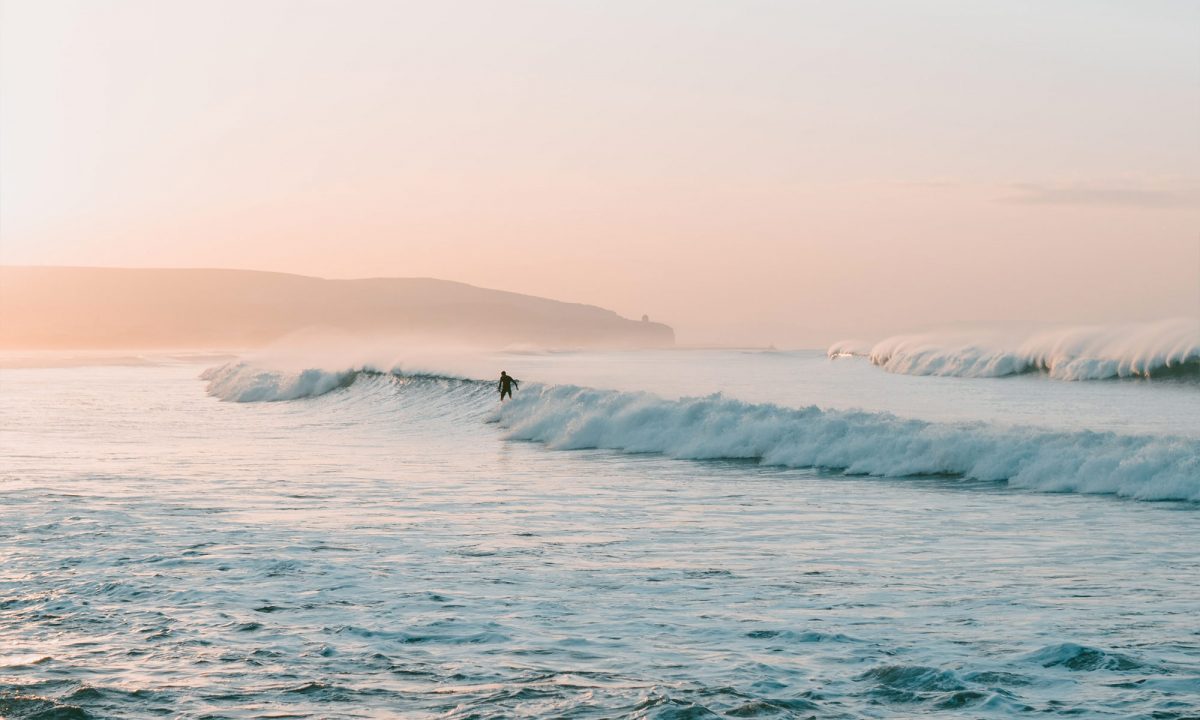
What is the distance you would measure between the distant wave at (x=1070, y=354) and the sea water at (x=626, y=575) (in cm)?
2148

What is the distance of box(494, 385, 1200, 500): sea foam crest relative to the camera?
55.2 feet

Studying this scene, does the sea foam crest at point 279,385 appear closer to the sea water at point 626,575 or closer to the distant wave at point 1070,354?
the sea water at point 626,575

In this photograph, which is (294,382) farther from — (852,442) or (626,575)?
(626,575)

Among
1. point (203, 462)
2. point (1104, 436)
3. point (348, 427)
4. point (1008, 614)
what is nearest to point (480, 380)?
point (348, 427)

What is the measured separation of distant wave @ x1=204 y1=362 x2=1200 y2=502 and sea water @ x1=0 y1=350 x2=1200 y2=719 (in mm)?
64

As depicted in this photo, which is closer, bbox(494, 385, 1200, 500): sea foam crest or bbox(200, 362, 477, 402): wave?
bbox(494, 385, 1200, 500): sea foam crest

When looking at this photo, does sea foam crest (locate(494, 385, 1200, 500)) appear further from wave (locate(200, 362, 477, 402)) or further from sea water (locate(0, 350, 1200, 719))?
wave (locate(200, 362, 477, 402))

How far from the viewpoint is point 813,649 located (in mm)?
7730

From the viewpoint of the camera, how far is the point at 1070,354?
51062 millimetres

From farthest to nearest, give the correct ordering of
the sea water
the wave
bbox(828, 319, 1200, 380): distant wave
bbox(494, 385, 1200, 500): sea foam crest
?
the wave → bbox(828, 319, 1200, 380): distant wave → bbox(494, 385, 1200, 500): sea foam crest → the sea water

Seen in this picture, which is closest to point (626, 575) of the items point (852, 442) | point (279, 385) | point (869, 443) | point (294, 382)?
point (869, 443)

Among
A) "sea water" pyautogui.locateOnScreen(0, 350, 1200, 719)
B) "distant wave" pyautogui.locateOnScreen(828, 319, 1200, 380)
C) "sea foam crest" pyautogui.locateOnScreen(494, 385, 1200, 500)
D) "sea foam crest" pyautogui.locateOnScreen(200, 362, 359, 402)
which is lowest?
"sea water" pyautogui.locateOnScreen(0, 350, 1200, 719)

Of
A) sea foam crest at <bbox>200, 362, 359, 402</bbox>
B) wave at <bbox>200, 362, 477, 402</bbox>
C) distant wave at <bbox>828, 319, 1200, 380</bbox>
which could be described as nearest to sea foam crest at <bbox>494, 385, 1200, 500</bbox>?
wave at <bbox>200, 362, 477, 402</bbox>

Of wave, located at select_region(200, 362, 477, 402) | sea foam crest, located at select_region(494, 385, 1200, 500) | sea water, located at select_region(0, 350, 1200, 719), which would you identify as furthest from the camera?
wave, located at select_region(200, 362, 477, 402)
